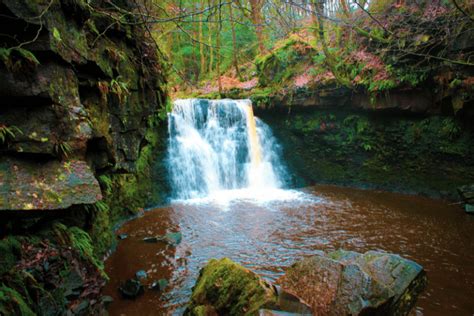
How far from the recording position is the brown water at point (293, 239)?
3801 millimetres

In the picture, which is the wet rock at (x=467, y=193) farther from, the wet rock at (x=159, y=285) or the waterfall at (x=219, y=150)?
the wet rock at (x=159, y=285)

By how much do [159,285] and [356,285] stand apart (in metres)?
2.52

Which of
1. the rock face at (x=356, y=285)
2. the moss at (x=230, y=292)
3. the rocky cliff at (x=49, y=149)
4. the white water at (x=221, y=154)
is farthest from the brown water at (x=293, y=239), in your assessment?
the white water at (x=221, y=154)

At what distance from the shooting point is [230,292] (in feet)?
9.98

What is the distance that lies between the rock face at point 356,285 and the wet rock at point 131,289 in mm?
1898

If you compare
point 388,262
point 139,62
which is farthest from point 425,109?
point 139,62

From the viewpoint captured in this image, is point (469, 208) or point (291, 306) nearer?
point (291, 306)

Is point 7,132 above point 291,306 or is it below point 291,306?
above

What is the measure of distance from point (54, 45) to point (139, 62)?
7.60ft

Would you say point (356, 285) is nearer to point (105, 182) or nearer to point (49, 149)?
point (49, 149)

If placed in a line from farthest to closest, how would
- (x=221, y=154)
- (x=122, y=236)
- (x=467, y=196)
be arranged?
(x=221, y=154) < (x=467, y=196) < (x=122, y=236)

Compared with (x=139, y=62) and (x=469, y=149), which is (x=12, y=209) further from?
(x=469, y=149)

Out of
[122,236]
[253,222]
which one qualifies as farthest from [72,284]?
[253,222]

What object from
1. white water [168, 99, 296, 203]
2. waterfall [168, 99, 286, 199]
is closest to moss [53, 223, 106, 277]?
white water [168, 99, 296, 203]
